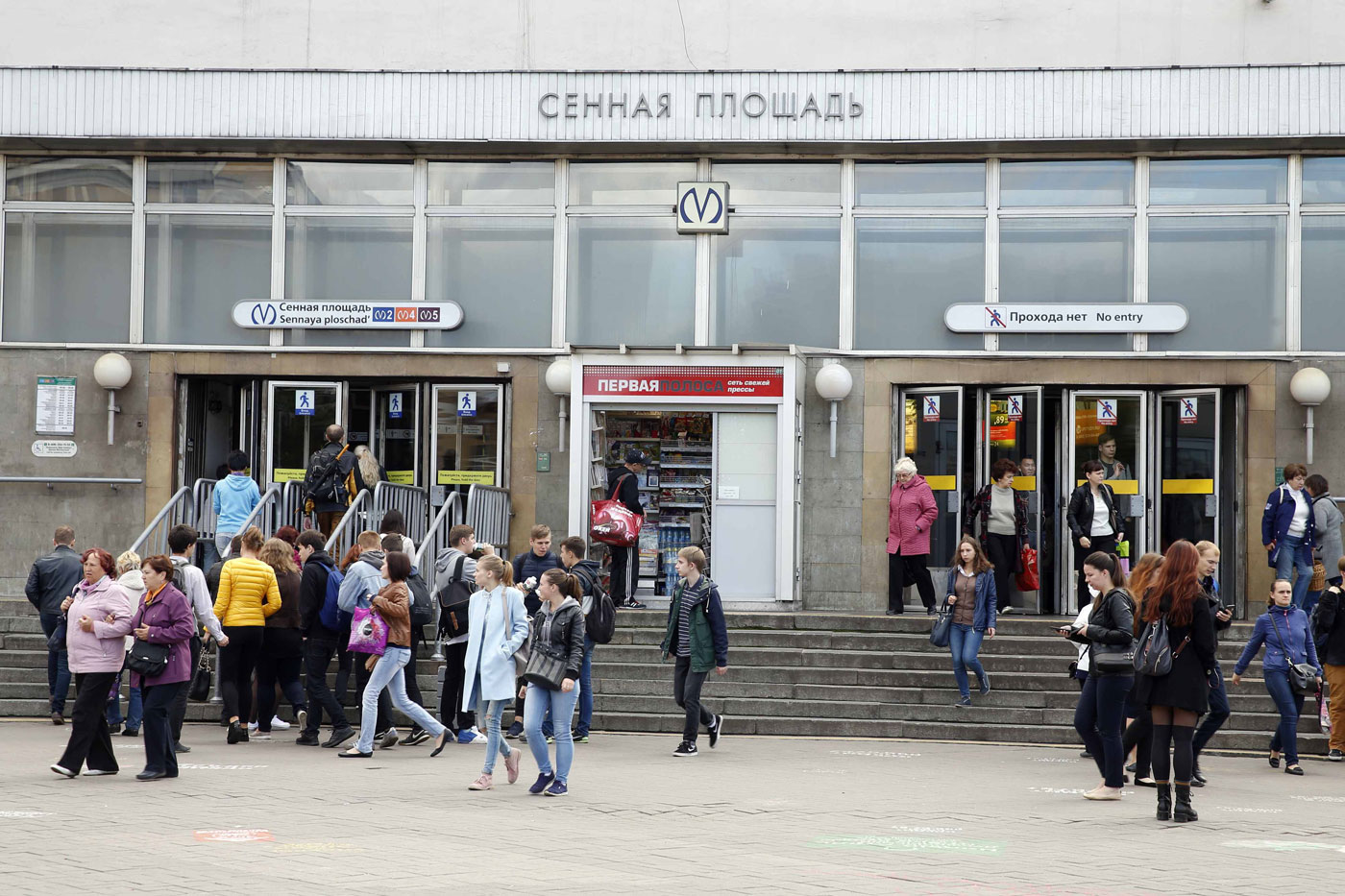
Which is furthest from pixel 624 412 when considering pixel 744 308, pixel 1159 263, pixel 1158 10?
pixel 1158 10

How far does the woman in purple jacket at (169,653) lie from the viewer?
34.0ft

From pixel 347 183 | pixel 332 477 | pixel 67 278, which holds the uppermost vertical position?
pixel 347 183

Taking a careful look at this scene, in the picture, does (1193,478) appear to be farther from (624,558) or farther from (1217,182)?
(624,558)

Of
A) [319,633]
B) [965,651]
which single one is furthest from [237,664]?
[965,651]

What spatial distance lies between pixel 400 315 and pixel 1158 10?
9.46 metres

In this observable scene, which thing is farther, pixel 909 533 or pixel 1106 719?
pixel 909 533

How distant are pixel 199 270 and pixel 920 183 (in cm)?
856

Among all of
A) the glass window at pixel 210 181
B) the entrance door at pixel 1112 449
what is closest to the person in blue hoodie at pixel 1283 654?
the entrance door at pixel 1112 449

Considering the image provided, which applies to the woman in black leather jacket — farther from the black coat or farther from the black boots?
the black boots

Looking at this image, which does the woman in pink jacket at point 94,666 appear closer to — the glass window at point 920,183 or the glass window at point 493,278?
the glass window at point 493,278

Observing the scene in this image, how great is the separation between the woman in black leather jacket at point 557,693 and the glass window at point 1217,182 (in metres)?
11.1

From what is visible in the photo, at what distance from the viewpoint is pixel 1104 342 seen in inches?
727

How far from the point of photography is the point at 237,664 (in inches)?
501

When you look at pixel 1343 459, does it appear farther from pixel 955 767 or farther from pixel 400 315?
pixel 400 315
